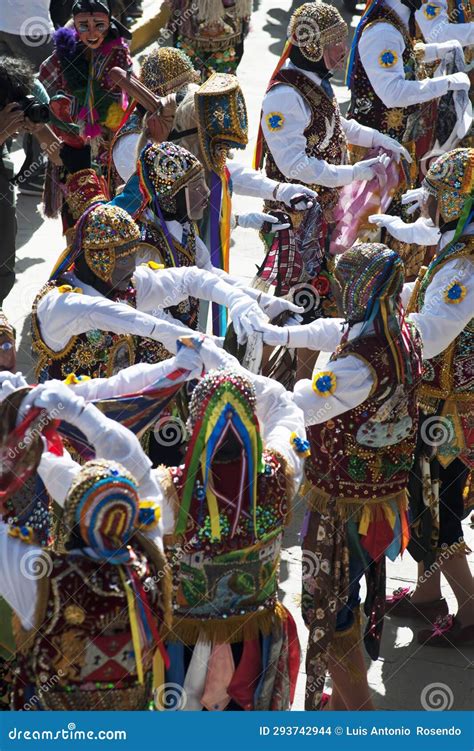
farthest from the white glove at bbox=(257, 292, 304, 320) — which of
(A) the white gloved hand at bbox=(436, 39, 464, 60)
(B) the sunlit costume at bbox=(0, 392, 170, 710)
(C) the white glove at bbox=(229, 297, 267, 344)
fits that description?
(A) the white gloved hand at bbox=(436, 39, 464, 60)

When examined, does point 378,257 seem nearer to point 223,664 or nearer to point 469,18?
point 223,664

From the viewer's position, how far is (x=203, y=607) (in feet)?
12.5

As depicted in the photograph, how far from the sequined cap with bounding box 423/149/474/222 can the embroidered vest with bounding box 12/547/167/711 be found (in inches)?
84.0

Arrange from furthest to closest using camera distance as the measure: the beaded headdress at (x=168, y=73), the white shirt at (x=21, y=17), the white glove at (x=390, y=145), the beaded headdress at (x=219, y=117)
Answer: the white shirt at (x=21, y=17), the white glove at (x=390, y=145), the beaded headdress at (x=168, y=73), the beaded headdress at (x=219, y=117)

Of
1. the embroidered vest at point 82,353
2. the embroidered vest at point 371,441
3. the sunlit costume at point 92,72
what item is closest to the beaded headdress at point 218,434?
the embroidered vest at point 371,441

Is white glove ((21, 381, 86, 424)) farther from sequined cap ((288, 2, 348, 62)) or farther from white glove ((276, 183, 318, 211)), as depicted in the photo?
sequined cap ((288, 2, 348, 62))

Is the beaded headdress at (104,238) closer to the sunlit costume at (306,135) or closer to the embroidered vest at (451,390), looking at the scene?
the embroidered vest at (451,390)

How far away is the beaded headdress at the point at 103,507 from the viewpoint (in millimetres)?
3180

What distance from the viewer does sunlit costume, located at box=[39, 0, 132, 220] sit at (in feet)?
23.2

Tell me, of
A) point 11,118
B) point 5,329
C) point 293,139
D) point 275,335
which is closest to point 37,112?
point 11,118

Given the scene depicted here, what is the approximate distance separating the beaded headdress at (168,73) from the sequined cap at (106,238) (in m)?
1.71

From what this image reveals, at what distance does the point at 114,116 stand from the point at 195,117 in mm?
1362

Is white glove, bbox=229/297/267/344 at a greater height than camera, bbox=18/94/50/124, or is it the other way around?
camera, bbox=18/94/50/124

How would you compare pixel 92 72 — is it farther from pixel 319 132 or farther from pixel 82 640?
pixel 82 640
